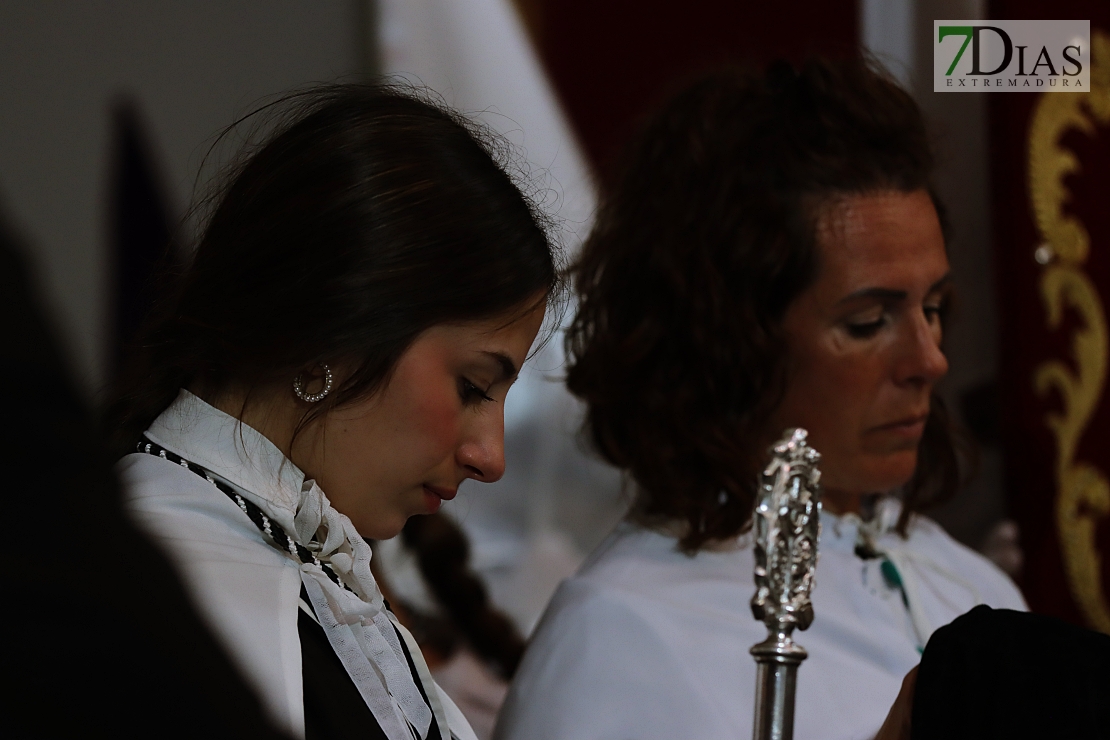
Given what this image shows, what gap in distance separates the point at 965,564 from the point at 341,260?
Result: 129 cm

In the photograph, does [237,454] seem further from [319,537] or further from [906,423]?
[906,423]

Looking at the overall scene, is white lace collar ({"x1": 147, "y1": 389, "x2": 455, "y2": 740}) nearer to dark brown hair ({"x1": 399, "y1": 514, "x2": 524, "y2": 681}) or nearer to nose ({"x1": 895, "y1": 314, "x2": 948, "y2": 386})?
nose ({"x1": 895, "y1": 314, "x2": 948, "y2": 386})

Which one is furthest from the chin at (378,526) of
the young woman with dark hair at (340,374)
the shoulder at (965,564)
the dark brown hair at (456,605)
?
the dark brown hair at (456,605)

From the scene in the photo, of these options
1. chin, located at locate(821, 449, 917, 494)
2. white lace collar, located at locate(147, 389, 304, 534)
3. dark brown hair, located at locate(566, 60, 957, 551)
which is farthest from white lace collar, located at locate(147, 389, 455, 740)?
chin, located at locate(821, 449, 917, 494)

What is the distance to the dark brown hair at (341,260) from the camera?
3.50ft

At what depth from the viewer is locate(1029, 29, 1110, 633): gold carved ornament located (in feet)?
7.59

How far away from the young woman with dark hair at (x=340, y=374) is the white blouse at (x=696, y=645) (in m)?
0.33

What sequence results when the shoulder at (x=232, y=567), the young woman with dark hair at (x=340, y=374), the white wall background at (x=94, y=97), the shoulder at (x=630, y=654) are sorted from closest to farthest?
1. the shoulder at (x=232, y=567)
2. the young woman with dark hair at (x=340, y=374)
3. the shoulder at (x=630, y=654)
4. the white wall background at (x=94, y=97)

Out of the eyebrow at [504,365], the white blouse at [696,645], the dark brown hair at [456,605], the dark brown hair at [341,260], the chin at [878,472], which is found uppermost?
the dark brown hair at [341,260]

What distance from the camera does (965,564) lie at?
196 centimetres

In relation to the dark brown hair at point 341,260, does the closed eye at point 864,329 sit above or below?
below

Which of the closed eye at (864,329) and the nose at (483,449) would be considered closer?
the nose at (483,449)

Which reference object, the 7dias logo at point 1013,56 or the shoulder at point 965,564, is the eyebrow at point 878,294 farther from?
the 7dias logo at point 1013,56

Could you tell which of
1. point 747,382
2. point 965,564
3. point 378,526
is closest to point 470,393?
point 378,526
